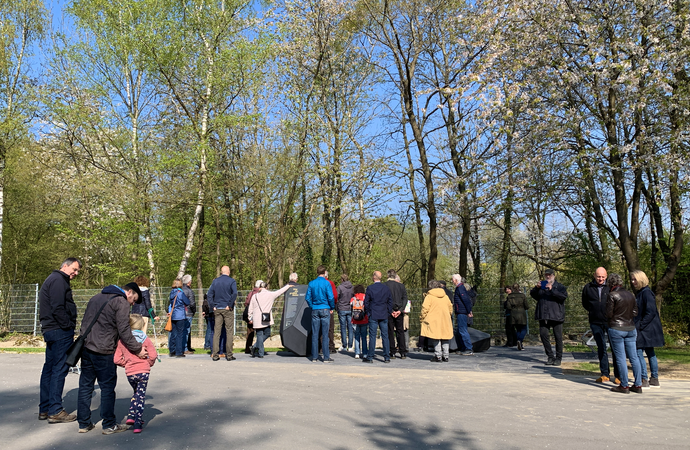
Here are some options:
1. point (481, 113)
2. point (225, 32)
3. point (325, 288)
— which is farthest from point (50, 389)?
point (225, 32)

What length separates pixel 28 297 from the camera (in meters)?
19.9

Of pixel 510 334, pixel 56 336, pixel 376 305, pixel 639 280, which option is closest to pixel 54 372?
pixel 56 336

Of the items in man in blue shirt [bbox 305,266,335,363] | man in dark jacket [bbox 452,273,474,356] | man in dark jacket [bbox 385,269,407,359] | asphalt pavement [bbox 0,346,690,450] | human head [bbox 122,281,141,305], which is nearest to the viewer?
asphalt pavement [bbox 0,346,690,450]

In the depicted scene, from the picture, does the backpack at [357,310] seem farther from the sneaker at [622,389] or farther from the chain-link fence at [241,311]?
the sneaker at [622,389]

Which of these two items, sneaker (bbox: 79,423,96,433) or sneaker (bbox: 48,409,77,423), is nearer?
sneaker (bbox: 79,423,96,433)

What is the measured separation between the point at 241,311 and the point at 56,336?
12.5 metres

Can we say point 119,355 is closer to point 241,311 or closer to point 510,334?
point 241,311

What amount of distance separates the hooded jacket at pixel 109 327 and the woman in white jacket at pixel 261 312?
6699 millimetres

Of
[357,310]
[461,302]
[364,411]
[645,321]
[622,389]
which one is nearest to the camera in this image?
[364,411]

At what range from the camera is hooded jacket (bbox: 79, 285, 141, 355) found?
581 centimetres

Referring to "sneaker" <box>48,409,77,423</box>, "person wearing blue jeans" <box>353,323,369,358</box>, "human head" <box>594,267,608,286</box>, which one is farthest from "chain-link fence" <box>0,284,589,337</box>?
"sneaker" <box>48,409,77,423</box>

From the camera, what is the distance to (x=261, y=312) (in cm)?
1274

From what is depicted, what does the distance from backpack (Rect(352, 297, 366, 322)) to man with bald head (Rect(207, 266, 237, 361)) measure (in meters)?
2.74

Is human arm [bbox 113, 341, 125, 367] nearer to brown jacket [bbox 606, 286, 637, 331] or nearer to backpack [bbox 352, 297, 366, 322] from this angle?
brown jacket [bbox 606, 286, 637, 331]
